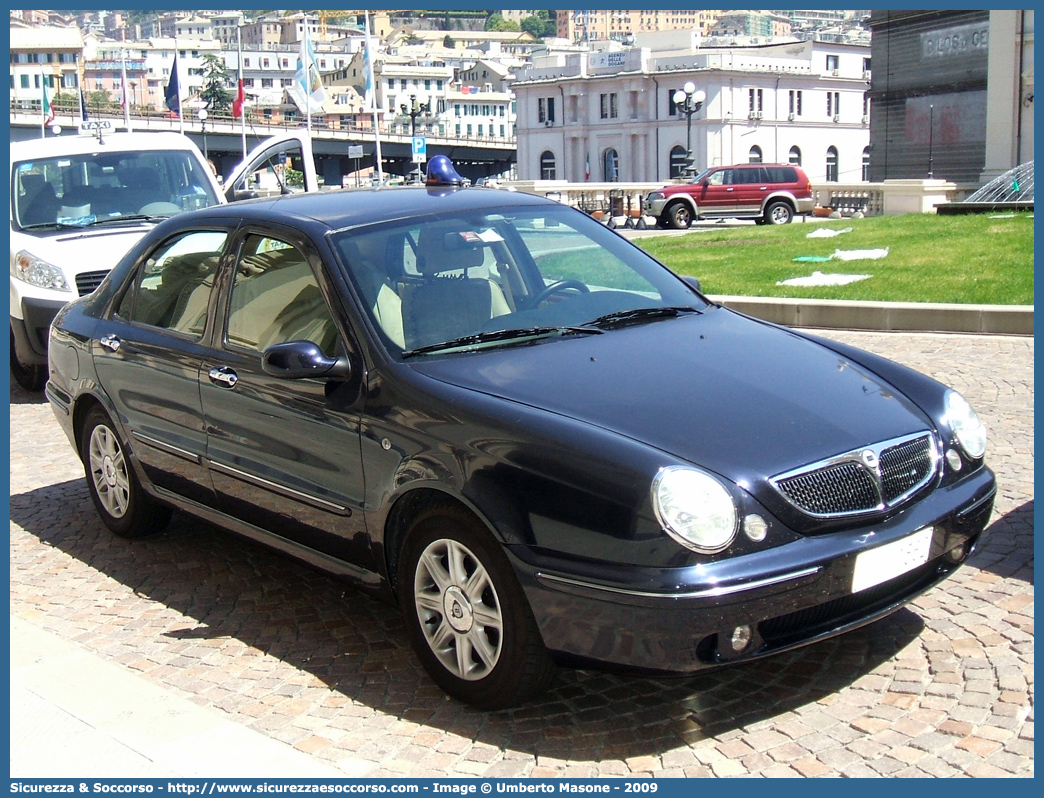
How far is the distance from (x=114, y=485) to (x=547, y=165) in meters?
110

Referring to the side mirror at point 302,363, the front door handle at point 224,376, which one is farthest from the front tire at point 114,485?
the side mirror at point 302,363

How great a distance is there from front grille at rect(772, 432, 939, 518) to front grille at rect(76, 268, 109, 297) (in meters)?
8.07

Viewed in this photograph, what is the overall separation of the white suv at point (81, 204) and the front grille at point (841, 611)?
8.19m

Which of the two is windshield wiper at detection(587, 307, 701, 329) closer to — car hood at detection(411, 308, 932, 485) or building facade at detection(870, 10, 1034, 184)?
car hood at detection(411, 308, 932, 485)

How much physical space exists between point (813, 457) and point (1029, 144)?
37318 millimetres

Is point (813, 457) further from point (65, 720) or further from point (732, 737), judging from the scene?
point (65, 720)

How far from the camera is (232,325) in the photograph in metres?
5.41

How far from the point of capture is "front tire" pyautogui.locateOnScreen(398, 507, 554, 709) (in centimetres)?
398

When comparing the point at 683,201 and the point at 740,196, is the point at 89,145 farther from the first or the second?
the point at 740,196

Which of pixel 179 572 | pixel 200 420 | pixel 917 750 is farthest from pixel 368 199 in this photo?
pixel 917 750

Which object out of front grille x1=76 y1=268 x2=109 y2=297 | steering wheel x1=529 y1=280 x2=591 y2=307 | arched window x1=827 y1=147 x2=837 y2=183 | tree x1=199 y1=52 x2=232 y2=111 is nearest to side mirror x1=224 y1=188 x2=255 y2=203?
front grille x1=76 y1=268 x2=109 y2=297

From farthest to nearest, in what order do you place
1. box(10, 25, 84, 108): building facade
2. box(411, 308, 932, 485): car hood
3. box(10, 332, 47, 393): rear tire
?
1. box(10, 25, 84, 108): building facade
2. box(10, 332, 47, 393): rear tire
3. box(411, 308, 932, 485): car hood

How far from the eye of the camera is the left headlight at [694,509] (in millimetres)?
3705

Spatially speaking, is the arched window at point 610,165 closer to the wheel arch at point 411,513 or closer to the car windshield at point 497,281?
the car windshield at point 497,281
